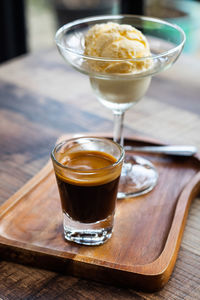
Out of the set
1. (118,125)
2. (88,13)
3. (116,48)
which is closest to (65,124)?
(118,125)

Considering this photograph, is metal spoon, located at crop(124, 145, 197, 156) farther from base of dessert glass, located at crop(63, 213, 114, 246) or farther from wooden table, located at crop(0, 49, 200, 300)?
base of dessert glass, located at crop(63, 213, 114, 246)

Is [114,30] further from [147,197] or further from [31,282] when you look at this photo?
[31,282]

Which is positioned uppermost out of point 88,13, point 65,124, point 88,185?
point 88,185

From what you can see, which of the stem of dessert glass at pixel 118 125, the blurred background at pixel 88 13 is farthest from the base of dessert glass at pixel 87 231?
the blurred background at pixel 88 13

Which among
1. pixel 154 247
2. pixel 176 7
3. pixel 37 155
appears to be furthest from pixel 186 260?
pixel 176 7

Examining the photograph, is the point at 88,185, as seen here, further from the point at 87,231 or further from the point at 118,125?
the point at 118,125

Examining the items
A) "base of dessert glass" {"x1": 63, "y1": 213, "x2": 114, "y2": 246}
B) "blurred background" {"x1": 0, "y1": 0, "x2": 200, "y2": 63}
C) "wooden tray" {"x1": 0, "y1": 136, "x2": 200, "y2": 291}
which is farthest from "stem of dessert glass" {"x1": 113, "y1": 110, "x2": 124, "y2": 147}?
"blurred background" {"x1": 0, "y1": 0, "x2": 200, "y2": 63}

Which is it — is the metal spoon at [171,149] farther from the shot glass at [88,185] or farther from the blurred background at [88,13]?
the blurred background at [88,13]
